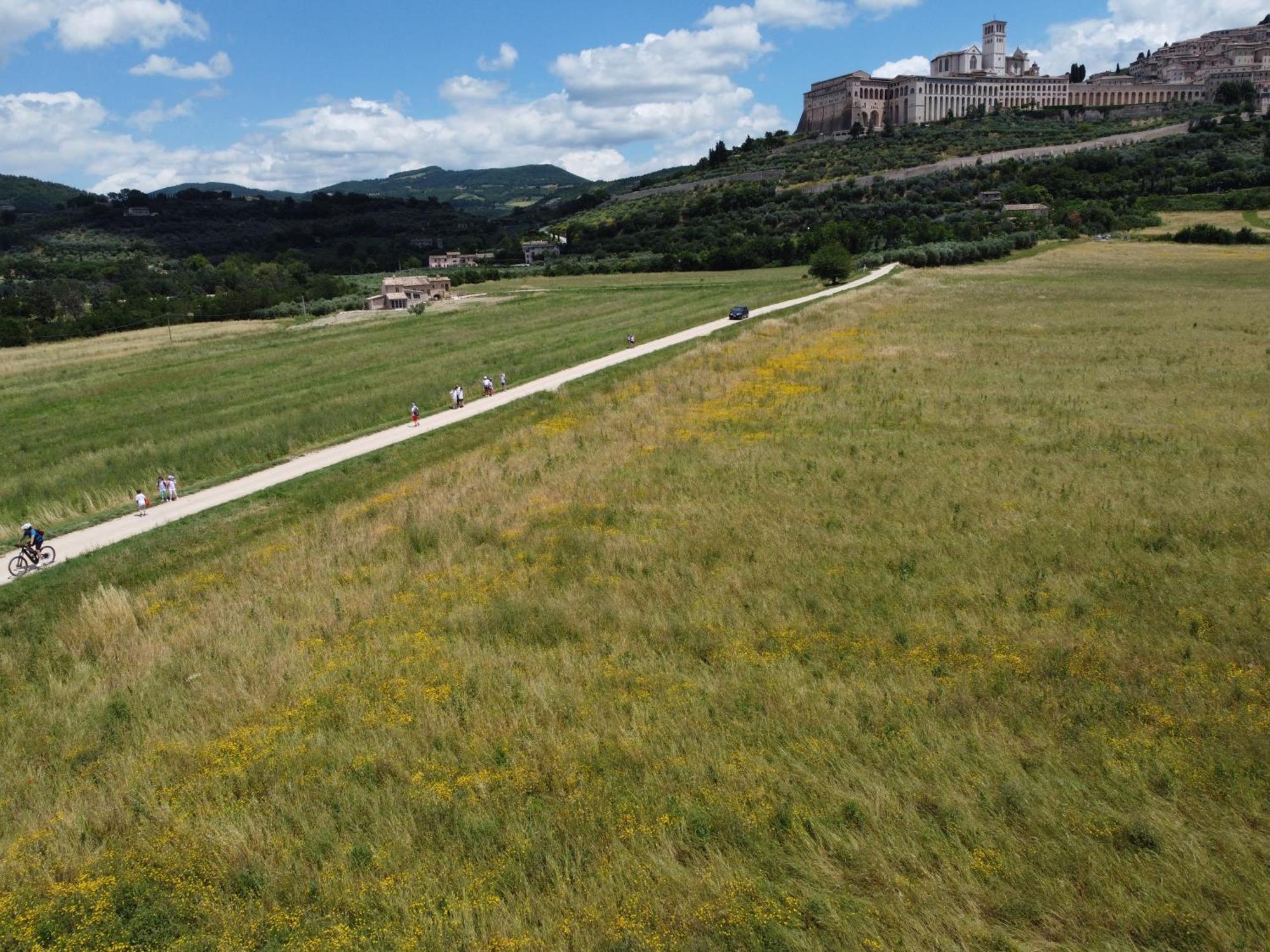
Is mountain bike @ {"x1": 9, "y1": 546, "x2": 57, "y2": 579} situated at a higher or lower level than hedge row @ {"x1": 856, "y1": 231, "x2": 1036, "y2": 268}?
lower

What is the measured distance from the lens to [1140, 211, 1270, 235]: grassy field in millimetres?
91062

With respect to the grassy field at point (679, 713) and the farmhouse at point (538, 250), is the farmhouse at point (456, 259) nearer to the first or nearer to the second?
the farmhouse at point (538, 250)

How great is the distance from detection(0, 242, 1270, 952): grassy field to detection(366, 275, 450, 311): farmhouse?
251 ft

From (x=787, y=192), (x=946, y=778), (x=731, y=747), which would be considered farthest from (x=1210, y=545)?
(x=787, y=192)

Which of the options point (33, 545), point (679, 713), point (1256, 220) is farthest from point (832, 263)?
point (679, 713)

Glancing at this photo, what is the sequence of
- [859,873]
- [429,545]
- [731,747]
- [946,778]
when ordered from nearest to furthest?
[859,873]
[946,778]
[731,747]
[429,545]

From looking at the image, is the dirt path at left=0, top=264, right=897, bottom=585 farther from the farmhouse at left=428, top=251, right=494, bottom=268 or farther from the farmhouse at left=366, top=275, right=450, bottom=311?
the farmhouse at left=428, top=251, right=494, bottom=268

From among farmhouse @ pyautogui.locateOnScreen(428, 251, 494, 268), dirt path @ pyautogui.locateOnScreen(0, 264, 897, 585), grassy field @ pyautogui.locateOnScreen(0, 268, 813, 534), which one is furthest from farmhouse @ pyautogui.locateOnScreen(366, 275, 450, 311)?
farmhouse @ pyautogui.locateOnScreen(428, 251, 494, 268)

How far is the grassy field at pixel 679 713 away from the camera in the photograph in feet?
22.9

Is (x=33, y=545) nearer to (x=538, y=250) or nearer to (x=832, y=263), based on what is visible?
(x=832, y=263)

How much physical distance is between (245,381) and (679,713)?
43033 mm

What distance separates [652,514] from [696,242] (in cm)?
11837

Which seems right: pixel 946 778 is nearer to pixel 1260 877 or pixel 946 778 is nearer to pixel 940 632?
pixel 1260 877

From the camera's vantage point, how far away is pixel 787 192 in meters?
Answer: 149
